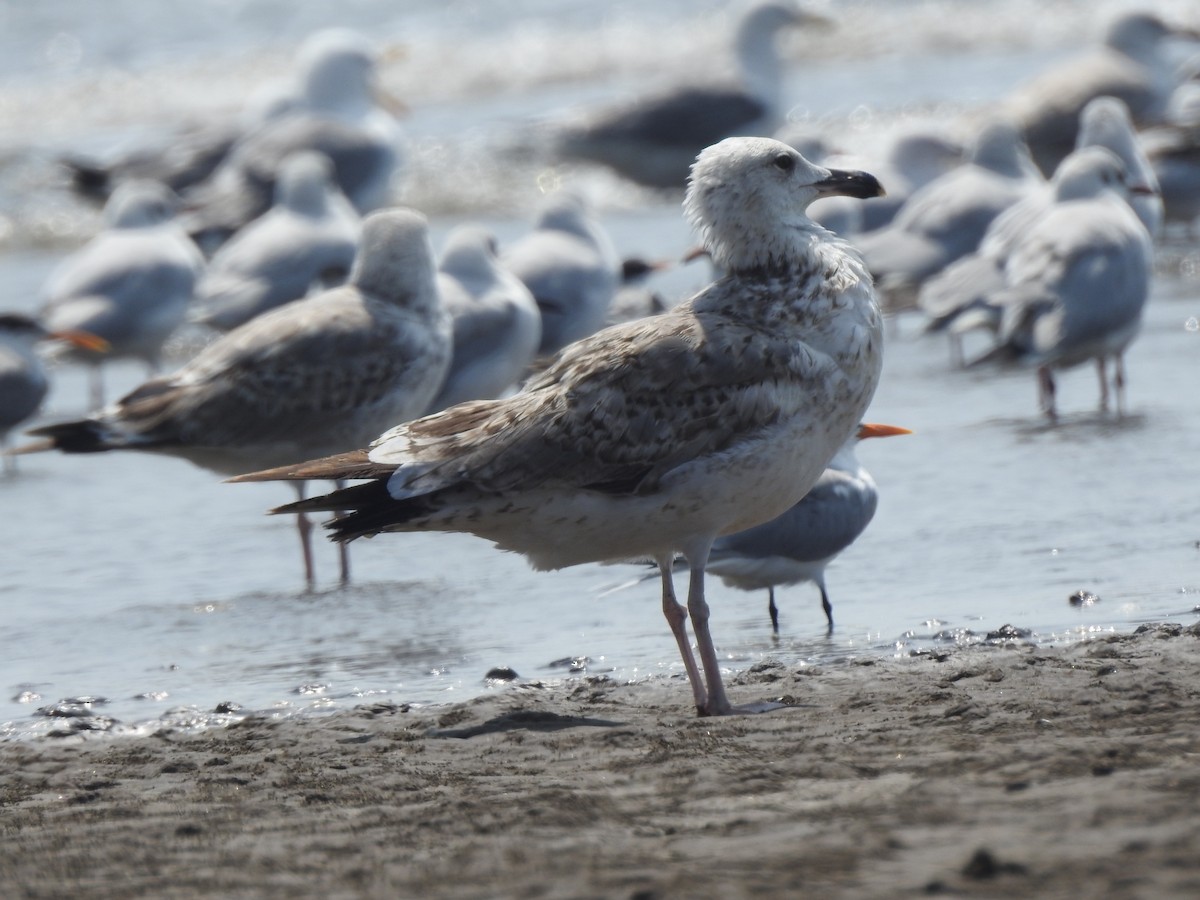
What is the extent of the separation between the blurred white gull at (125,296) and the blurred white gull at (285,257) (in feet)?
0.75

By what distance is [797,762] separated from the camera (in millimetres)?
4059

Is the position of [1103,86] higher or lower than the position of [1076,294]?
higher

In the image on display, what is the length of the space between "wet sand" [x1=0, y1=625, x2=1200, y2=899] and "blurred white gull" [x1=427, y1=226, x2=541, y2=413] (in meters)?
3.63

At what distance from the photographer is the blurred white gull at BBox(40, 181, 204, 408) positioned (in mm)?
11297

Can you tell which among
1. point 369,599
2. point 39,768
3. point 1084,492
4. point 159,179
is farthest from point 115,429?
point 159,179

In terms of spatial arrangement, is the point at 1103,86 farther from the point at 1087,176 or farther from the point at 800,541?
the point at 800,541

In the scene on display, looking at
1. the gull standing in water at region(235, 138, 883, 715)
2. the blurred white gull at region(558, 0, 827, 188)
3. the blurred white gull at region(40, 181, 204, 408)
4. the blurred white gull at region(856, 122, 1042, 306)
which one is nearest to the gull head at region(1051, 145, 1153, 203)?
the blurred white gull at region(856, 122, 1042, 306)

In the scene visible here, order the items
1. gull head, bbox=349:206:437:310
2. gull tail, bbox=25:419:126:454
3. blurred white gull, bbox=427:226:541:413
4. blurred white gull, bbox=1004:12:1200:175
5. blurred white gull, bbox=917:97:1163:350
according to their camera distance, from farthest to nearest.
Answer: blurred white gull, bbox=1004:12:1200:175
blurred white gull, bbox=917:97:1163:350
blurred white gull, bbox=427:226:541:413
gull head, bbox=349:206:437:310
gull tail, bbox=25:419:126:454

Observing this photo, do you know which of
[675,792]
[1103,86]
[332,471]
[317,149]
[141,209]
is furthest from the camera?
[1103,86]

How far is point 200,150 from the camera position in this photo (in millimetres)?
16469

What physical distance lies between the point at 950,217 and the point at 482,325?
3.65 m

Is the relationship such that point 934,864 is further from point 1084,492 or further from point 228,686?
point 1084,492

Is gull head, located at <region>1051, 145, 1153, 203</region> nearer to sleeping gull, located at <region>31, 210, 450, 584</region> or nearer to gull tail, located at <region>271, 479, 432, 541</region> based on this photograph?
sleeping gull, located at <region>31, 210, 450, 584</region>

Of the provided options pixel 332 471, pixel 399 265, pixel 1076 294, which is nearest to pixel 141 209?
pixel 399 265
